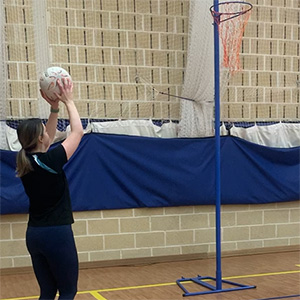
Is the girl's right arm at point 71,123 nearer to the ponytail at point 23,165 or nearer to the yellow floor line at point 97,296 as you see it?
the ponytail at point 23,165

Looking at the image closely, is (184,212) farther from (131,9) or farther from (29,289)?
(131,9)

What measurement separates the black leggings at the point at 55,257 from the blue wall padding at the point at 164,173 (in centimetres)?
233

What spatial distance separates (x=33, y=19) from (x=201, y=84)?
1.98 metres

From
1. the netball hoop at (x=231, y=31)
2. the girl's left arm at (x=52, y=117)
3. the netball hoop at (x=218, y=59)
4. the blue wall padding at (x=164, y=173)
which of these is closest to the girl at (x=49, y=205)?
the girl's left arm at (x=52, y=117)

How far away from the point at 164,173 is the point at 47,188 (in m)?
2.82

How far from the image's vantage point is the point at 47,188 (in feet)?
6.85

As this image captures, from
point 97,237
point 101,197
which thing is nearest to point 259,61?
point 101,197

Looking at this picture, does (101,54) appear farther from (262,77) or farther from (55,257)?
(55,257)

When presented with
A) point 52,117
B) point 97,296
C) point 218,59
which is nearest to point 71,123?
point 52,117

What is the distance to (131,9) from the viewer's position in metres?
4.85

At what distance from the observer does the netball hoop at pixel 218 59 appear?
12.2ft

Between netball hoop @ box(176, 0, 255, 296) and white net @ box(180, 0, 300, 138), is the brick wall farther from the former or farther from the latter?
white net @ box(180, 0, 300, 138)

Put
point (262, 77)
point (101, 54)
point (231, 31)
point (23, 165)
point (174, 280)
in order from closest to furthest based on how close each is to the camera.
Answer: point (23, 165) → point (174, 280) → point (231, 31) → point (101, 54) → point (262, 77)

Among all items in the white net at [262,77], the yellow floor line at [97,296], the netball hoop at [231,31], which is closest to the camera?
the yellow floor line at [97,296]
